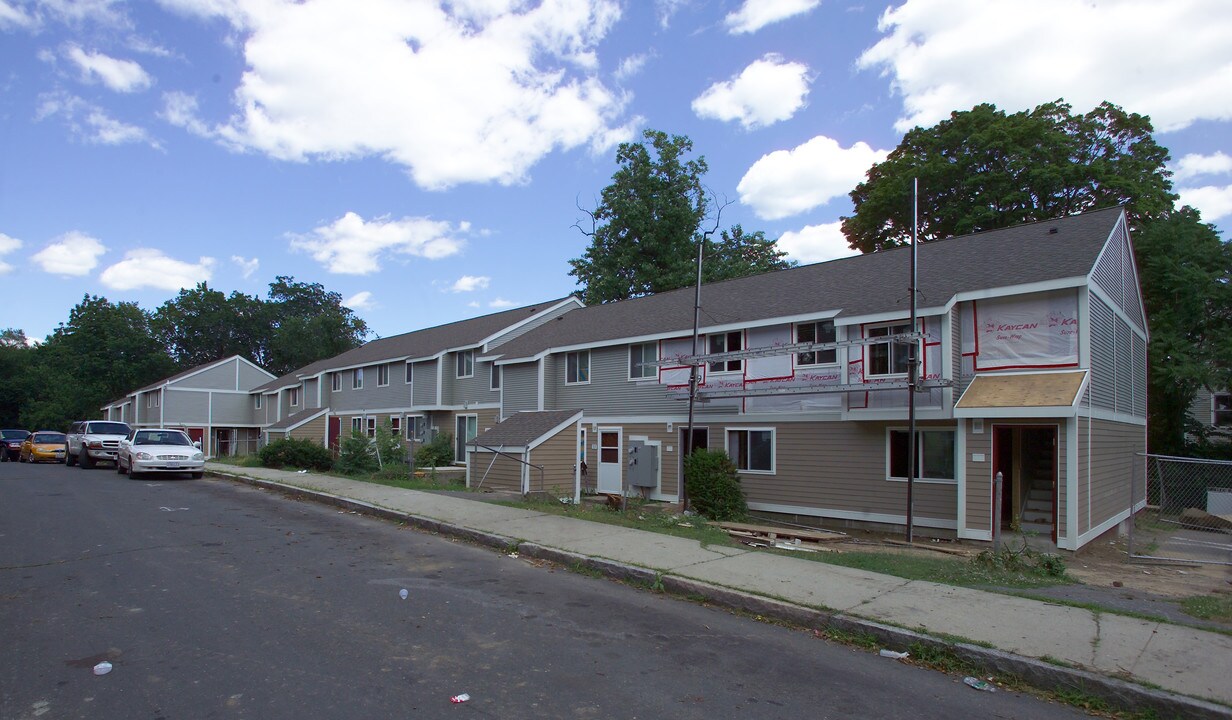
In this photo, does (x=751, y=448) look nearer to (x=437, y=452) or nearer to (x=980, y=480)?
(x=980, y=480)

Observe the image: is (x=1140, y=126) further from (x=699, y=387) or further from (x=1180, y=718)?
(x=1180, y=718)

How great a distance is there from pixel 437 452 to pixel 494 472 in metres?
9.71

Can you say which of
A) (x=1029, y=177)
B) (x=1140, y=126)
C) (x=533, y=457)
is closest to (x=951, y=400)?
(x=533, y=457)

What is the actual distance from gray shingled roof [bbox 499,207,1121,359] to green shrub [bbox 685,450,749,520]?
3.98 metres

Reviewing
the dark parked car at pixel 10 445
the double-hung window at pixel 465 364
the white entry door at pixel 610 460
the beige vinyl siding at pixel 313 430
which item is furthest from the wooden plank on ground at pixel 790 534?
the dark parked car at pixel 10 445

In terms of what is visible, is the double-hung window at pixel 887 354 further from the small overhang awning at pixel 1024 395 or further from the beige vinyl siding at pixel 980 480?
the beige vinyl siding at pixel 980 480

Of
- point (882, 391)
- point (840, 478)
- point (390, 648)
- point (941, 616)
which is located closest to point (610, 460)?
point (840, 478)

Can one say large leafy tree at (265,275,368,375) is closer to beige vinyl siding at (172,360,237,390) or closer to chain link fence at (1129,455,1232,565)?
beige vinyl siding at (172,360,237,390)

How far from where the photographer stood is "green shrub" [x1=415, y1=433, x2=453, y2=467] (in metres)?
28.8

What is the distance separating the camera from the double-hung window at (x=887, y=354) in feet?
53.5

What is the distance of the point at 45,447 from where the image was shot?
104 ft

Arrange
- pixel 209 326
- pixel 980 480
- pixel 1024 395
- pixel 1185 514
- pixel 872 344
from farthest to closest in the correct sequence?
pixel 209 326, pixel 1185 514, pixel 872 344, pixel 980 480, pixel 1024 395

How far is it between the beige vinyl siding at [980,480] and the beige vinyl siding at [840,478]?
2.54 ft

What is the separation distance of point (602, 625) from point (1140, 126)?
1328 inches
